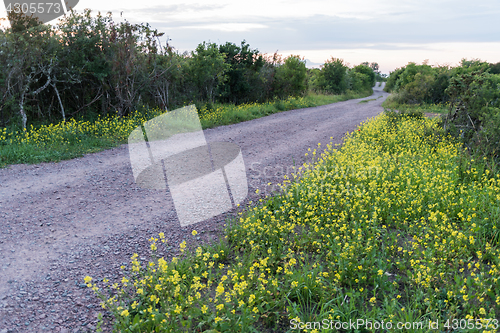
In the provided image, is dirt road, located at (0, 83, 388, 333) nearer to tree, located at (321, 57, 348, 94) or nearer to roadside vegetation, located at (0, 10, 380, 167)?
roadside vegetation, located at (0, 10, 380, 167)

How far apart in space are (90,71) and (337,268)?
10431 millimetres

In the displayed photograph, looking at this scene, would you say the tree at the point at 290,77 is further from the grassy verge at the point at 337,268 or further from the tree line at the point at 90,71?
the grassy verge at the point at 337,268

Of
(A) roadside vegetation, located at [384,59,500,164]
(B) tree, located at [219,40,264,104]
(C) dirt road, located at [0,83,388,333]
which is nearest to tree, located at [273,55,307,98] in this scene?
(B) tree, located at [219,40,264,104]

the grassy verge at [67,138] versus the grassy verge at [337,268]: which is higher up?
the grassy verge at [67,138]

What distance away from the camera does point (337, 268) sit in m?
3.53

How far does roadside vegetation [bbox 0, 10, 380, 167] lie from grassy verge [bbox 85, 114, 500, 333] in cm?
591

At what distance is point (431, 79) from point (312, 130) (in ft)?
51.4

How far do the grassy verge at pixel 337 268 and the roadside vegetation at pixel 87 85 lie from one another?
19.4 feet

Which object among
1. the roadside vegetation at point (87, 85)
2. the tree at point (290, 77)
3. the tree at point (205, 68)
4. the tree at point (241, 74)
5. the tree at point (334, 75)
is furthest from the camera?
the tree at point (334, 75)

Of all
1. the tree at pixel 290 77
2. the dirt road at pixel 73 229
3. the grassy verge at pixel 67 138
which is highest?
the tree at pixel 290 77

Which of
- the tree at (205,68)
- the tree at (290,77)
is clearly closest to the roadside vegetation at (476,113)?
the tree at (205,68)

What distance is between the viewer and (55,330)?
2754 millimetres

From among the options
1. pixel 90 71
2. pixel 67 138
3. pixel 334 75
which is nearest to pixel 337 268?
pixel 67 138

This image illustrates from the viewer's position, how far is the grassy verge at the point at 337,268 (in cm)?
282
